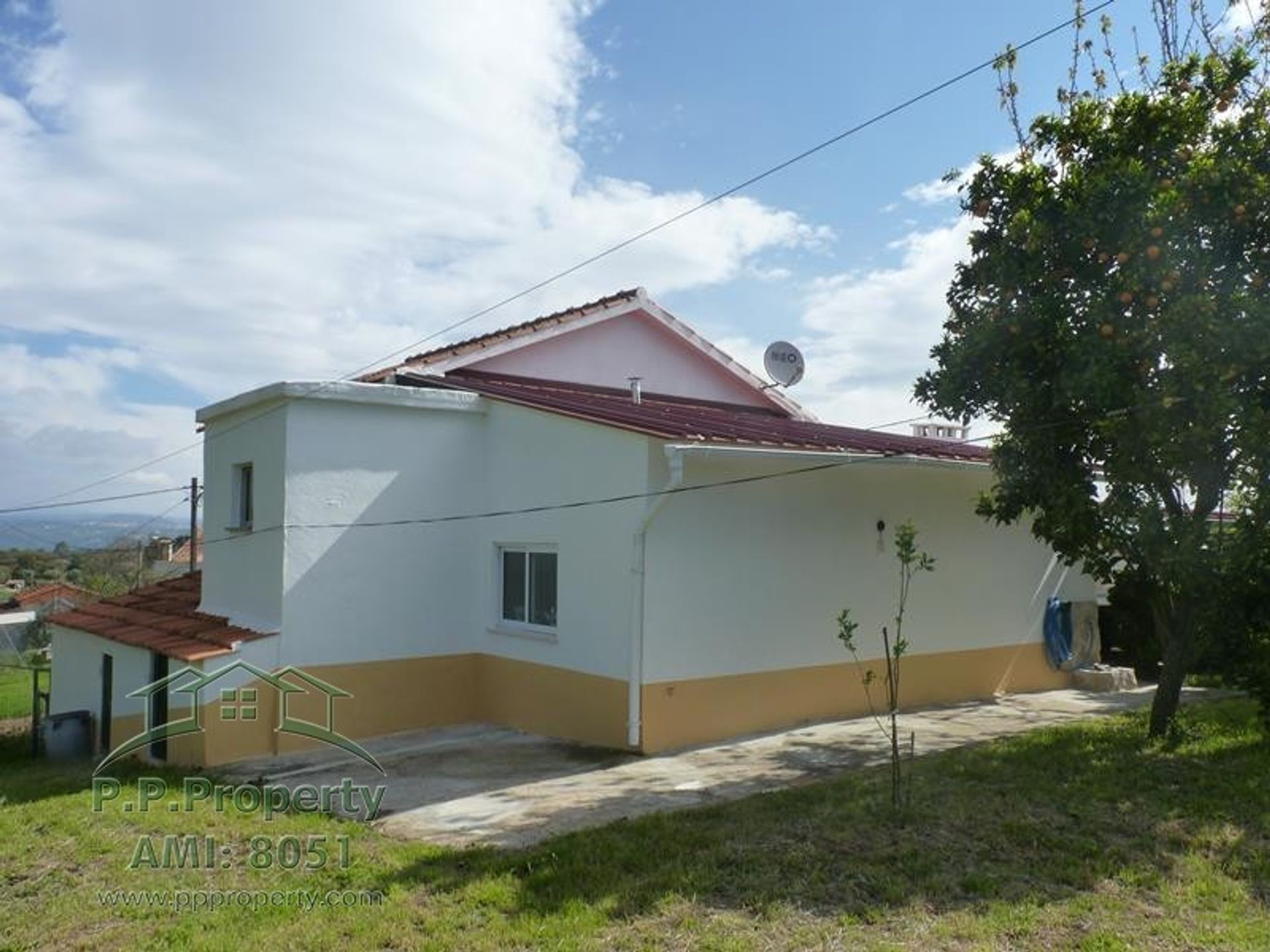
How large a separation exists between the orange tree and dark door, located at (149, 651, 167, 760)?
383 inches

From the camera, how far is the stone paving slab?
7121 millimetres

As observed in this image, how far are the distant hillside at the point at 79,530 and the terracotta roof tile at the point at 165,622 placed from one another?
2800 cm

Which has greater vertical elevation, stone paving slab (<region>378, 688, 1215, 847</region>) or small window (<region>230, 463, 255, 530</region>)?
small window (<region>230, 463, 255, 530</region>)

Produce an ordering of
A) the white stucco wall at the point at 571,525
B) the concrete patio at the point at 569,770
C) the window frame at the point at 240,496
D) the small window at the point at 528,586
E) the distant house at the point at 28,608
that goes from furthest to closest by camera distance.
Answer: the distant house at the point at 28,608 → the window frame at the point at 240,496 → the small window at the point at 528,586 → the white stucco wall at the point at 571,525 → the concrete patio at the point at 569,770

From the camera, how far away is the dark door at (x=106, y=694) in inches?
529

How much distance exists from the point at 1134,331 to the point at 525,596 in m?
6.99

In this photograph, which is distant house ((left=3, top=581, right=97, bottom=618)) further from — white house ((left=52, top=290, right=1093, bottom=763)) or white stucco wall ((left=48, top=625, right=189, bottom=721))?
white house ((left=52, top=290, right=1093, bottom=763))

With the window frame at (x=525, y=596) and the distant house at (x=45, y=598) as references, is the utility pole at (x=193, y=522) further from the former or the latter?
the distant house at (x=45, y=598)

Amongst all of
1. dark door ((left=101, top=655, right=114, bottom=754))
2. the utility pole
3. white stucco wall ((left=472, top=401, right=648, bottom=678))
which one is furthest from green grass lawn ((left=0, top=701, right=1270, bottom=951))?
the utility pole

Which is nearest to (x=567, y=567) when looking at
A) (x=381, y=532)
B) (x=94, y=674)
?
(x=381, y=532)

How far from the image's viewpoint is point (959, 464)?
11.1 meters

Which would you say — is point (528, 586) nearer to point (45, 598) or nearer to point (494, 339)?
point (494, 339)

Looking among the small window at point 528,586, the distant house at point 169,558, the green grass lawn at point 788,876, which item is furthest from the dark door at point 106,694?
the distant house at point 169,558

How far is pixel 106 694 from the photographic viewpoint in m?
13.6
